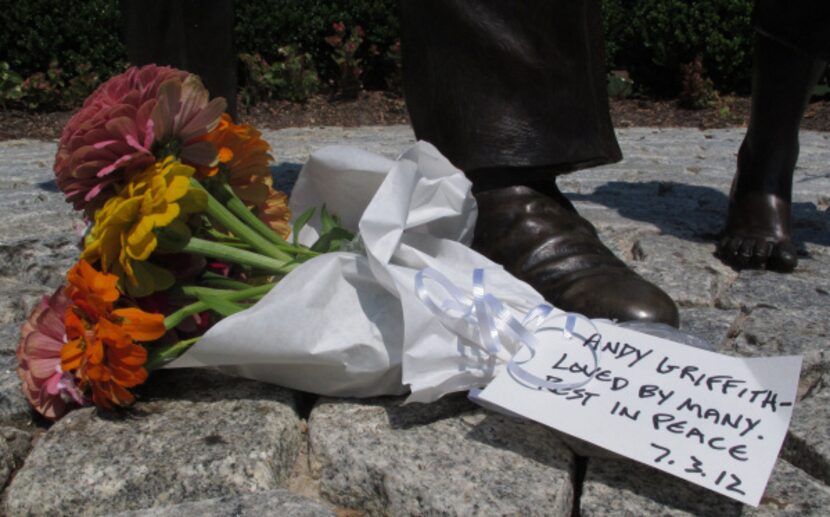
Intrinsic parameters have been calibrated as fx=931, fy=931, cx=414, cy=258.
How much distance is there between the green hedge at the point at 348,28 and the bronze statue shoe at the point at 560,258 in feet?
15.7

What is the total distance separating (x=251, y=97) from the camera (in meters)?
6.64

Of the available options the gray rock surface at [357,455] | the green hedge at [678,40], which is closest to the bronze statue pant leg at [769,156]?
the gray rock surface at [357,455]

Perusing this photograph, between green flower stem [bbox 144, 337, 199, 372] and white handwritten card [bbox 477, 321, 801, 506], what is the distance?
488mm

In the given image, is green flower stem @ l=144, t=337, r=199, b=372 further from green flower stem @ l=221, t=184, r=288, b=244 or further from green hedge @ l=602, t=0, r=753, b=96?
green hedge @ l=602, t=0, r=753, b=96

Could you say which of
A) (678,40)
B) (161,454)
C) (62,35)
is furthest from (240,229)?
(678,40)

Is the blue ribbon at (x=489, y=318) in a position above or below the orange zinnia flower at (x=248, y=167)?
below

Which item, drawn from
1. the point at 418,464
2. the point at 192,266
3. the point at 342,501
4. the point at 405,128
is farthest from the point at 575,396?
the point at 405,128

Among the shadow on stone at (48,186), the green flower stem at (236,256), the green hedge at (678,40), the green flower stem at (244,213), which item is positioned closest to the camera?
the green flower stem at (236,256)

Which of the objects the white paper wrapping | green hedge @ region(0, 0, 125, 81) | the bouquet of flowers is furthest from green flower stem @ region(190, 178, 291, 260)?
green hedge @ region(0, 0, 125, 81)

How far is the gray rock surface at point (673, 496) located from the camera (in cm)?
122

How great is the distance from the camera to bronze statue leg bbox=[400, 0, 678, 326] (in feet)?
5.95

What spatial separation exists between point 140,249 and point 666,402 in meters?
0.81

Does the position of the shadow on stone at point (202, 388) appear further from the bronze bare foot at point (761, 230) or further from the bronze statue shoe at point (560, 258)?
the bronze bare foot at point (761, 230)

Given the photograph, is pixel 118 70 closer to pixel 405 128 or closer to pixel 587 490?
pixel 405 128
